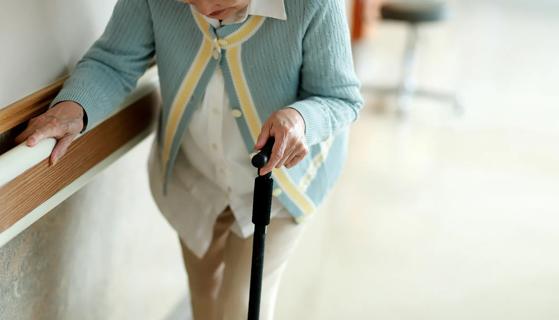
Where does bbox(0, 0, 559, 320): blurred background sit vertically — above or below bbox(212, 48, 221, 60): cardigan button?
below

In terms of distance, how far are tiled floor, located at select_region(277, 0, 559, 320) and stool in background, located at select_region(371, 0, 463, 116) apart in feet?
0.28

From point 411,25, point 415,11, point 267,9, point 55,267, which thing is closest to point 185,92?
point 267,9

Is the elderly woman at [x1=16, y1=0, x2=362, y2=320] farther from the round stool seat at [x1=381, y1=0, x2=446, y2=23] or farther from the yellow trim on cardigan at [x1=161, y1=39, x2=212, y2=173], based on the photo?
the round stool seat at [x1=381, y1=0, x2=446, y2=23]

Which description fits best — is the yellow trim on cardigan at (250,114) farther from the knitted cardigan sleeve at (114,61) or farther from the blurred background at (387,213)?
the blurred background at (387,213)

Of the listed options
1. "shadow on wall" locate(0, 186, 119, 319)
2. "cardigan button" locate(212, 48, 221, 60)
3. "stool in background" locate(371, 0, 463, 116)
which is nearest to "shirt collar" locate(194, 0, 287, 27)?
"cardigan button" locate(212, 48, 221, 60)

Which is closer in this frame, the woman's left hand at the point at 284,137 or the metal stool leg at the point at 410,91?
the woman's left hand at the point at 284,137

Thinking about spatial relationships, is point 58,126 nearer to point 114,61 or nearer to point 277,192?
point 114,61

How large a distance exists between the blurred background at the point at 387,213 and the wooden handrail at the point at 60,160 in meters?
0.10

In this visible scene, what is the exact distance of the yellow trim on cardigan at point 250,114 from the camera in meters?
1.35

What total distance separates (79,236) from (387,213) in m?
1.63

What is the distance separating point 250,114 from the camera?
1.38 meters

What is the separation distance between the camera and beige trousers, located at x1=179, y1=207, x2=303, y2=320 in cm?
151

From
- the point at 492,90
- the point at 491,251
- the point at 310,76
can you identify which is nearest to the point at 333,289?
the point at 491,251

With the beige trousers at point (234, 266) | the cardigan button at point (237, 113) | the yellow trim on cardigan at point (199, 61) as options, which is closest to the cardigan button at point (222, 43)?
the yellow trim on cardigan at point (199, 61)
